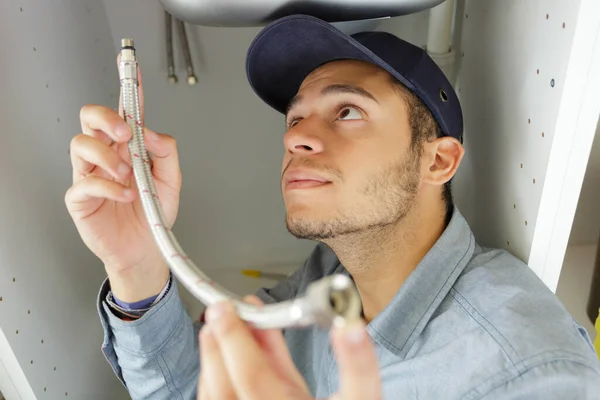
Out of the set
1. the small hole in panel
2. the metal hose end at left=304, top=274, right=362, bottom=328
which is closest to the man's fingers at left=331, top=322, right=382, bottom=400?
the metal hose end at left=304, top=274, right=362, bottom=328

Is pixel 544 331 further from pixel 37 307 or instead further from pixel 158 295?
pixel 37 307

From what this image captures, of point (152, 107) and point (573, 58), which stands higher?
point (573, 58)

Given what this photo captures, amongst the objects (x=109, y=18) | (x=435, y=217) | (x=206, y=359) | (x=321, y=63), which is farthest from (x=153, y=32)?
(x=206, y=359)

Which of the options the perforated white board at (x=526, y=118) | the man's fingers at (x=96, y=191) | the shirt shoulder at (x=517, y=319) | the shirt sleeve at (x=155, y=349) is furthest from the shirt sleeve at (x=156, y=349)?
the perforated white board at (x=526, y=118)

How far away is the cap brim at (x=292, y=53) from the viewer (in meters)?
0.61

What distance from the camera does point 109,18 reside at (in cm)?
90

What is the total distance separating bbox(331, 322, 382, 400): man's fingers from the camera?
0.29 meters

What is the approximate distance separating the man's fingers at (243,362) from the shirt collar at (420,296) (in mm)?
346

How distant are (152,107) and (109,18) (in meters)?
0.18

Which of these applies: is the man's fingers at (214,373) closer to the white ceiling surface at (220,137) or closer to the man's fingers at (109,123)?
the man's fingers at (109,123)

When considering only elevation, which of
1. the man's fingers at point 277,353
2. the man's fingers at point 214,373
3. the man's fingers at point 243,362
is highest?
the man's fingers at point 243,362

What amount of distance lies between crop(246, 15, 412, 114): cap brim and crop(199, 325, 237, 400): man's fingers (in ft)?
1.33

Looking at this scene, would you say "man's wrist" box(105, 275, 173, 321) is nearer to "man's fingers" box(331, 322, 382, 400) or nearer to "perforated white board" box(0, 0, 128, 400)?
"perforated white board" box(0, 0, 128, 400)

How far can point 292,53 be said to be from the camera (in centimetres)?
72
